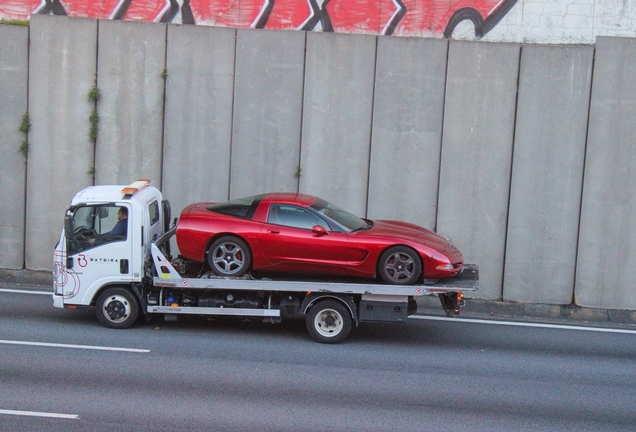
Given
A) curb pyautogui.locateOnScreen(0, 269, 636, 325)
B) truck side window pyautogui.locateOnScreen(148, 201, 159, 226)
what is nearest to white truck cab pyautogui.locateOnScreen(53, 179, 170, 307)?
truck side window pyautogui.locateOnScreen(148, 201, 159, 226)

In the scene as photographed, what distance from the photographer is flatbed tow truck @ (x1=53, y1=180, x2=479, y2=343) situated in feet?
33.8

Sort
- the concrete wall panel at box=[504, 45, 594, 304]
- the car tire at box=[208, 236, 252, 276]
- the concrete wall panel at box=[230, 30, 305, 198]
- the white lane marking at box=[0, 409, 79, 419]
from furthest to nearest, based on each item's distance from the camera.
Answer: the concrete wall panel at box=[230, 30, 305, 198] < the concrete wall panel at box=[504, 45, 594, 304] < the car tire at box=[208, 236, 252, 276] < the white lane marking at box=[0, 409, 79, 419]

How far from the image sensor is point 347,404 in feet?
26.7

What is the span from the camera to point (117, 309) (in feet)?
35.1

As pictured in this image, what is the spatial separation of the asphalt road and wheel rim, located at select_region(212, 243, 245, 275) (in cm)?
104

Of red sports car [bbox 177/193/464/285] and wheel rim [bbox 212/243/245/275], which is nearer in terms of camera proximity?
red sports car [bbox 177/193/464/285]

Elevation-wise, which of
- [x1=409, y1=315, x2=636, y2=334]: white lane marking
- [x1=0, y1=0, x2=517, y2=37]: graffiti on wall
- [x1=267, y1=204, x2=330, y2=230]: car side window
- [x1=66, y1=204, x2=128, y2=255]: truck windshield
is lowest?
[x1=409, y1=315, x2=636, y2=334]: white lane marking

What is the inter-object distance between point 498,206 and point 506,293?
1687 millimetres

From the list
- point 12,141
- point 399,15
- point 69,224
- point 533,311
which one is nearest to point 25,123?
point 12,141

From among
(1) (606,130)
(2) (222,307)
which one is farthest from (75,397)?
(1) (606,130)

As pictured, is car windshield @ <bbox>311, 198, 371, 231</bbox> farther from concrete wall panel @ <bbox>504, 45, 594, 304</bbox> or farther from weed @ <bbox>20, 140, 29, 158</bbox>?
weed @ <bbox>20, 140, 29, 158</bbox>

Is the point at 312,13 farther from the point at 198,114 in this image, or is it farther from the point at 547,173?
the point at 547,173

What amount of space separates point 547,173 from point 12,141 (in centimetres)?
1059

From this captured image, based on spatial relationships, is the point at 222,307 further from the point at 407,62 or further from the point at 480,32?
the point at 480,32
